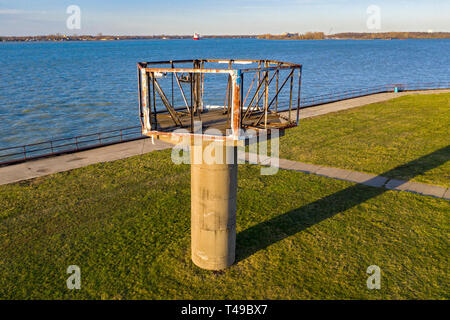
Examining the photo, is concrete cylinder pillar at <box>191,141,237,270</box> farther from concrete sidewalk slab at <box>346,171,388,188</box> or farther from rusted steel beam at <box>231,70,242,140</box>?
concrete sidewalk slab at <box>346,171,388,188</box>

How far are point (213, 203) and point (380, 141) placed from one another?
1811 centimetres

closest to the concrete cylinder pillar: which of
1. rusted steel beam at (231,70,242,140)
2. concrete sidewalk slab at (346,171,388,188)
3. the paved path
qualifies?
rusted steel beam at (231,70,242,140)

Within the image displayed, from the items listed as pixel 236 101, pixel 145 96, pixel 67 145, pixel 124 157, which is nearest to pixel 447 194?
pixel 236 101

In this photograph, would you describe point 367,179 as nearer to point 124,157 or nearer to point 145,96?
point 145,96

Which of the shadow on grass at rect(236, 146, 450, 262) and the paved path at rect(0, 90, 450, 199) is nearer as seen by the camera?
the shadow on grass at rect(236, 146, 450, 262)

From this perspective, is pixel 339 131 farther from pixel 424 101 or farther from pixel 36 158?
pixel 36 158

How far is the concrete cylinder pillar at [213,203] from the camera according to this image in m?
9.36

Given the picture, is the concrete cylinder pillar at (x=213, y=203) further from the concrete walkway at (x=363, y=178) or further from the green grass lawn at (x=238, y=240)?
the concrete walkway at (x=363, y=178)

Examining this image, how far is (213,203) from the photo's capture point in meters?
9.77

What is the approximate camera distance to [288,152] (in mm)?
22062

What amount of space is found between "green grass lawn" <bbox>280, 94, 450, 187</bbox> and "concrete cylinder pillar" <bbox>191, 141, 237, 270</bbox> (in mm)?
11141

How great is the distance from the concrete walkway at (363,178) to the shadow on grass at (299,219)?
0.68 meters

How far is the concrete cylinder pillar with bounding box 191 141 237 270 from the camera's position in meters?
9.36
